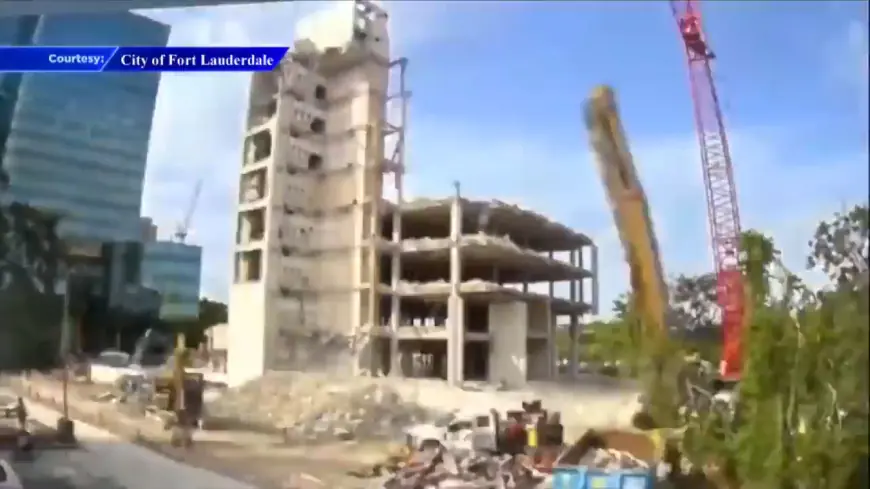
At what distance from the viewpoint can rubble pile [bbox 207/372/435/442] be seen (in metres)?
2.67

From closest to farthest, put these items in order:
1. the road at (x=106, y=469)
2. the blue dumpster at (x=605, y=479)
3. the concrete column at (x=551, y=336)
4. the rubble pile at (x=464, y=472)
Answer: the blue dumpster at (x=605, y=479), the rubble pile at (x=464, y=472), the concrete column at (x=551, y=336), the road at (x=106, y=469)

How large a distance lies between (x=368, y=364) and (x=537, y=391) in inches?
20.8

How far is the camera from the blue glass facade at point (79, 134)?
9.50 ft

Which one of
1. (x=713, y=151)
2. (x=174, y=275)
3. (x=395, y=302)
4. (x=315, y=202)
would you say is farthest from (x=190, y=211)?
(x=713, y=151)

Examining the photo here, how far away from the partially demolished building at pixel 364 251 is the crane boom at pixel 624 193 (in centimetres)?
12

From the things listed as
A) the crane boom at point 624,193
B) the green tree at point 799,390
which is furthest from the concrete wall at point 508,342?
the green tree at point 799,390

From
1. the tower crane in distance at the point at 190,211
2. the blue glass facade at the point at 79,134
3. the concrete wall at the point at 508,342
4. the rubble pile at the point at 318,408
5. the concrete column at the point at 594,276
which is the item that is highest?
the blue glass facade at the point at 79,134

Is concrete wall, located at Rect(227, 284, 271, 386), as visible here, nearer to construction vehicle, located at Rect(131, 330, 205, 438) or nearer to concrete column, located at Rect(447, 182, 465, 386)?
A: construction vehicle, located at Rect(131, 330, 205, 438)

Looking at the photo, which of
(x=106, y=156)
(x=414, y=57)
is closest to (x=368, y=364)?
(x=414, y=57)

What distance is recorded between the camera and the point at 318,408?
8.94 ft

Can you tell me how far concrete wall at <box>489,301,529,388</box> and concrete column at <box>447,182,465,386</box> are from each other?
90mm

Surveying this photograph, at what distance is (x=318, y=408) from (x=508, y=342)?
0.62m

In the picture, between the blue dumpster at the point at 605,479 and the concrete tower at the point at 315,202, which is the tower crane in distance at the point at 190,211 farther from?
the blue dumpster at the point at 605,479

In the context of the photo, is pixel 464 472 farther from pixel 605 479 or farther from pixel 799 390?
pixel 799 390
